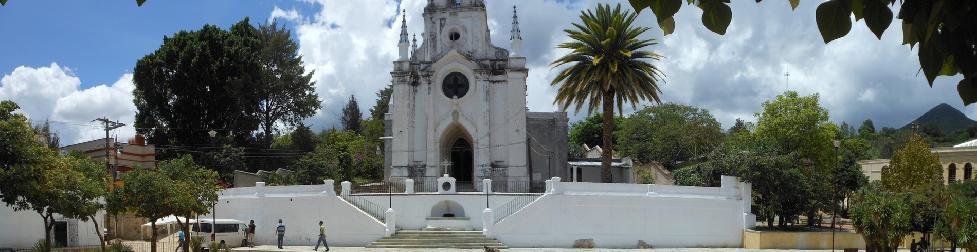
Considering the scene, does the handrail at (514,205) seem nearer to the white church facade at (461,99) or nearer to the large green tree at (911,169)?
the white church facade at (461,99)

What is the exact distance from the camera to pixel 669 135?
6106 cm

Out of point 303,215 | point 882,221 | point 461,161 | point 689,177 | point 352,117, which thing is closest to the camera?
point 882,221

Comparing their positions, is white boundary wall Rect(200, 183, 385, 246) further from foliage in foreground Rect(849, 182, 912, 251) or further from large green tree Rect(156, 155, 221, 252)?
foliage in foreground Rect(849, 182, 912, 251)

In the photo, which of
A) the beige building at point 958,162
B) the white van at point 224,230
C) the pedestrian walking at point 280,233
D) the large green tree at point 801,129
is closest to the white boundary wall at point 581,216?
the pedestrian walking at point 280,233

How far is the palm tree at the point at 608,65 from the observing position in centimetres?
3616

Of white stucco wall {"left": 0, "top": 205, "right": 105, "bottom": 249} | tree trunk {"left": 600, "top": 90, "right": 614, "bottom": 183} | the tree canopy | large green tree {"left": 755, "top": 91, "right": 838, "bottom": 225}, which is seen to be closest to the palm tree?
tree trunk {"left": 600, "top": 90, "right": 614, "bottom": 183}

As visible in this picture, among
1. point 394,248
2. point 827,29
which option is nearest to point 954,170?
point 394,248

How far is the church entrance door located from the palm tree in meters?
6.30

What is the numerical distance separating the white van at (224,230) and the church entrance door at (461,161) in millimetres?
11765

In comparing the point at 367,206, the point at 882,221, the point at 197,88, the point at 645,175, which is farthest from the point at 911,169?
the point at 197,88

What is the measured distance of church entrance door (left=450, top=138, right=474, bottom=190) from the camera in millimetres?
41031

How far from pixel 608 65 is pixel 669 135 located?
26315 millimetres

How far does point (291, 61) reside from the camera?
185 feet

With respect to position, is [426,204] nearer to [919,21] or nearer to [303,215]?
[303,215]
